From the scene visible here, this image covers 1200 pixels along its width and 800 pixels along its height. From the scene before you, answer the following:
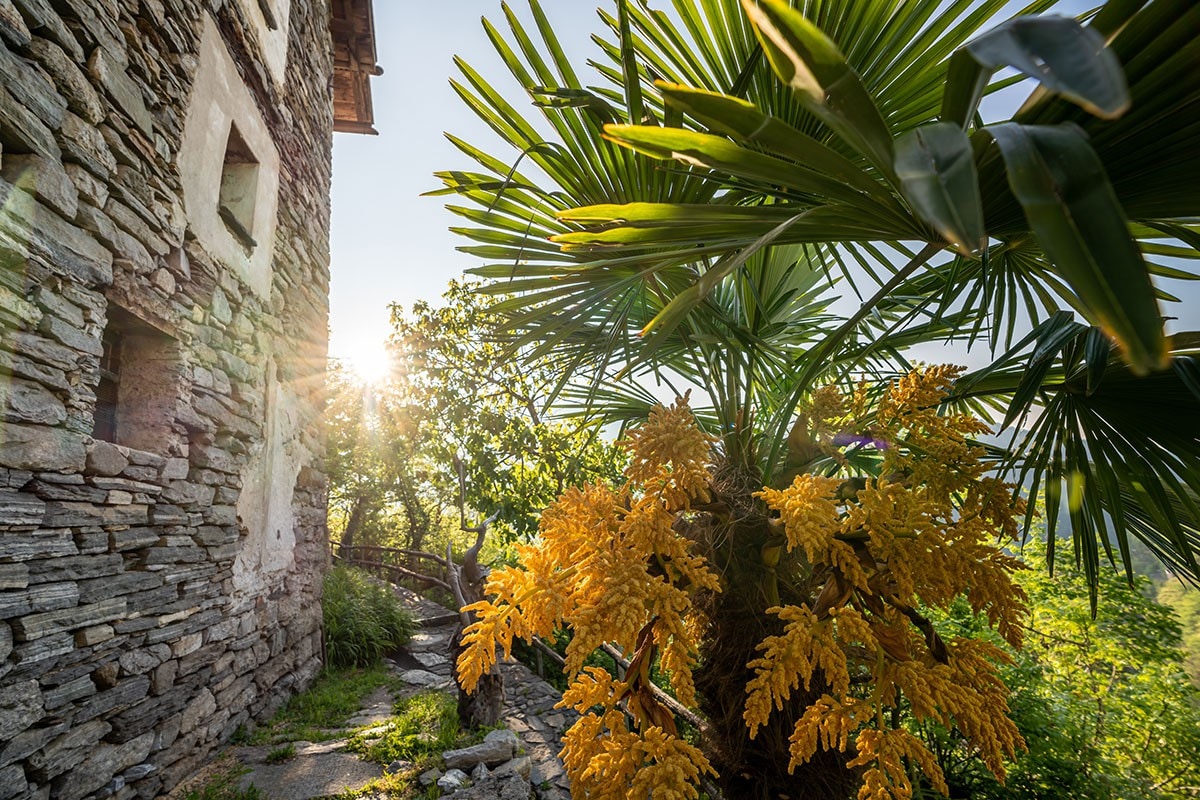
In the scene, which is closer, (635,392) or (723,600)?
(723,600)

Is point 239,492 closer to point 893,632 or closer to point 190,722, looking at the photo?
point 190,722

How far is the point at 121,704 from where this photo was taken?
7.91 ft

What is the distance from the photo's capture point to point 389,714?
416cm

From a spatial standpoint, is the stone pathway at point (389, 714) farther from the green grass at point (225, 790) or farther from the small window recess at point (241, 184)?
the small window recess at point (241, 184)

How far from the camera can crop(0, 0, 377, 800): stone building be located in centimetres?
188

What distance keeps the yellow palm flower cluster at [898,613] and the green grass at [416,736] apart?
11.0 feet

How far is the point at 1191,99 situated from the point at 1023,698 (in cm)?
393

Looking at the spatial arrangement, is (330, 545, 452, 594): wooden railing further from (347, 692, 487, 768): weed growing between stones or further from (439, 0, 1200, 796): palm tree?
(439, 0, 1200, 796): palm tree

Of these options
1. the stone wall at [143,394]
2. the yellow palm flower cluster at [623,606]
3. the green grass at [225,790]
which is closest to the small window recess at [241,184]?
the stone wall at [143,394]

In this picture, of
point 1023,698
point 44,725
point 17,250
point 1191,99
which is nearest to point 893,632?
point 1191,99

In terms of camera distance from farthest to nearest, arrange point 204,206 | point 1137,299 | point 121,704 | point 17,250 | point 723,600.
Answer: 1. point 204,206
2. point 121,704
3. point 17,250
4. point 723,600
5. point 1137,299

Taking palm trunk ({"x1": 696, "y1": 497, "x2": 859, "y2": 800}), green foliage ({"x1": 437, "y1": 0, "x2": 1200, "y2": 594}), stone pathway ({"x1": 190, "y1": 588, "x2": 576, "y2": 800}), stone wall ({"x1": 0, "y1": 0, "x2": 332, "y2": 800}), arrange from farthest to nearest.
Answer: stone pathway ({"x1": 190, "y1": 588, "x2": 576, "y2": 800}), stone wall ({"x1": 0, "y1": 0, "x2": 332, "y2": 800}), palm trunk ({"x1": 696, "y1": 497, "x2": 859, "y2": 800}), green foliage ({"x1": 437, "y1": 0, "x2": 1200, "y2": 594})

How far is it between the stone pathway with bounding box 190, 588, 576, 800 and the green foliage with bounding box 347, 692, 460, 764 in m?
0.10

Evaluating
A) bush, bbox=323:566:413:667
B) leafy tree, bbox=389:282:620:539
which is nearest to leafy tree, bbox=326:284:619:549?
leafy tree, bbox=389:282:620:539
